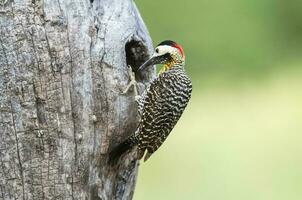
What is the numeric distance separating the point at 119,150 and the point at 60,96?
17.9 inches

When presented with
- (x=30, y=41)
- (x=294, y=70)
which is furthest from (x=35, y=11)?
(x=294, y=70)

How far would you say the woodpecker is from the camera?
17.0 ft

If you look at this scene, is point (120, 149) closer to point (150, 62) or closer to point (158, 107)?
point (158, 107)

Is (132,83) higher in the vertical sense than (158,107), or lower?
higher

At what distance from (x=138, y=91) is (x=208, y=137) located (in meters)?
3.85

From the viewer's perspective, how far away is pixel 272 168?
29.2 ft

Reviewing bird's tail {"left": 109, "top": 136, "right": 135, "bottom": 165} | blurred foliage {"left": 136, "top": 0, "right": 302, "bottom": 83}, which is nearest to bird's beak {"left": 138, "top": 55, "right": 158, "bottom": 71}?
bird's tail {"left": 109, "top": 136, "right": 135, "bottom": 165}

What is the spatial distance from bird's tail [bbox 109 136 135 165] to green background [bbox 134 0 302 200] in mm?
3101

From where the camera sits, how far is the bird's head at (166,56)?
5324 mm

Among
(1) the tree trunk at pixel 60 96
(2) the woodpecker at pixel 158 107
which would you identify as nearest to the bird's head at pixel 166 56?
(2) the woodpecker at pixel 158 107

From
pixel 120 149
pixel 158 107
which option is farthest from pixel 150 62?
pixel 120 149

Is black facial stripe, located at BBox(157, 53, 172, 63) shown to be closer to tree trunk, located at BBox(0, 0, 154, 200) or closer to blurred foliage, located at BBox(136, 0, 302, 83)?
tree trunk, located at BBox(0, 0, 154, 200)

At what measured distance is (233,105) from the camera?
963cm

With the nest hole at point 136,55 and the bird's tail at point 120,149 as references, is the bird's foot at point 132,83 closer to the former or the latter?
the nest hole at point 136,55
